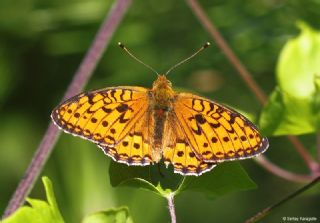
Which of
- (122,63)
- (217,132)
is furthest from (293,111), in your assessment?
(122,63)

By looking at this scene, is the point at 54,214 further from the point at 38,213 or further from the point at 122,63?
the point at 122,63

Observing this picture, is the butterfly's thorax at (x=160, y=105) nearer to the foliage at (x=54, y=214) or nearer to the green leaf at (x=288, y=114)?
the green leaf at (x=288, y=114)

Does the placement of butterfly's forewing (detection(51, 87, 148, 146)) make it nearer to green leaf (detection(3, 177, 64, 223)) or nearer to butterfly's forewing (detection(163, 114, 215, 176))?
butterfly's forewing (detection(163, 114, 215, 176))

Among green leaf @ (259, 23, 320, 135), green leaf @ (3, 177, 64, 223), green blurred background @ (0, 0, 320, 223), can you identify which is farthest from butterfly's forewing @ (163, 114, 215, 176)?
green blurred background @ (0, 0, 320, 223)

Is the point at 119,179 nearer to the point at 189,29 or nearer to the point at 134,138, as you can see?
the point at 134,138

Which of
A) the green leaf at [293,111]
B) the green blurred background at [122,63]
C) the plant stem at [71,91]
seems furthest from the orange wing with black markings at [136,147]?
the green blurred background at [122,63]

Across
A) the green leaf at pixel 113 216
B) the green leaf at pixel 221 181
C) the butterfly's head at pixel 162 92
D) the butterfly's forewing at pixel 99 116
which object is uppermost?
the butterfly's head at pixel 162 92

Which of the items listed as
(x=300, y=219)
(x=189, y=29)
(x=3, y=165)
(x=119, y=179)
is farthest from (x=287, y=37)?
(x=119, y=179)
